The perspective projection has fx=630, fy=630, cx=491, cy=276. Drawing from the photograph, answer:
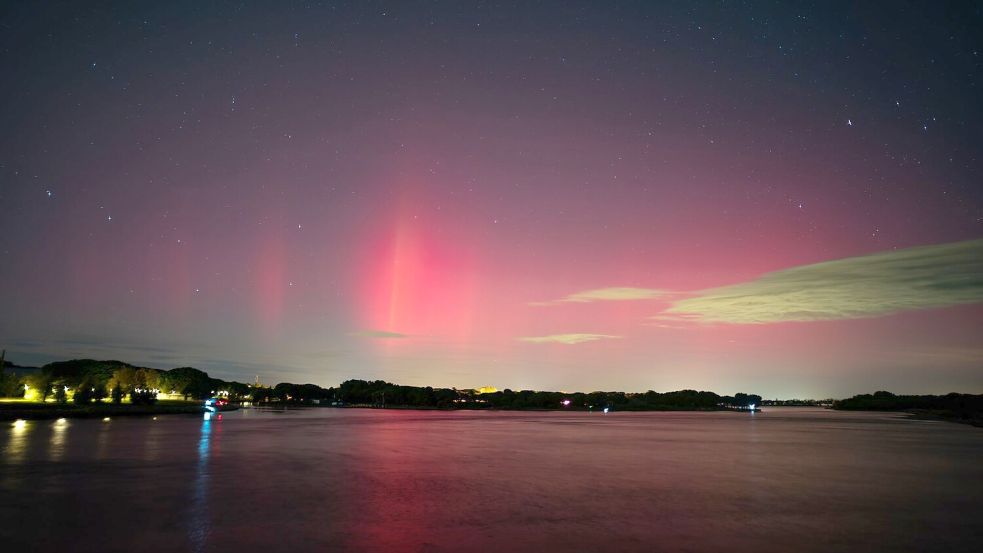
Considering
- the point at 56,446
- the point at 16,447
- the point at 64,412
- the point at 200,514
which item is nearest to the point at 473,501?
the point at 200,514

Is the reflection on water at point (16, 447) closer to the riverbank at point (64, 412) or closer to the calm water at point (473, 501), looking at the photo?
the calm water at point (473, 501)

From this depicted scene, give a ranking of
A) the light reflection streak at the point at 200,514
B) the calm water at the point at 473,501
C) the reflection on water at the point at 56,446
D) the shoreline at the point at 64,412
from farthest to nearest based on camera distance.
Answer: the shoreline at the point at 64,412 < the reflection on water at the point at 56,446 < the calm water at the point at 473,501 < the light reflection streak at the point at 200,514

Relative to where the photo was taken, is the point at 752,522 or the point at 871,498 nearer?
the point at 752,522

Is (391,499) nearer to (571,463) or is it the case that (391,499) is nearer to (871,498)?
(571,463)

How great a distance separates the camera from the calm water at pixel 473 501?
1647 centimetres

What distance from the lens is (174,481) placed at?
26062mm

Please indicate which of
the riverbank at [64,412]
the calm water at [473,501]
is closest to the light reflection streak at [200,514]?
Result: the calm water at [473,501]

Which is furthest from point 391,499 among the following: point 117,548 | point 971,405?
point 971,405

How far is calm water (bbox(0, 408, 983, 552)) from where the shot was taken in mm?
16469

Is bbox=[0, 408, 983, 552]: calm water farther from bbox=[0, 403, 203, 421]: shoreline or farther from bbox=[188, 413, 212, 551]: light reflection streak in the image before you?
bbox=[0, 403, 203, 421]: shoreline

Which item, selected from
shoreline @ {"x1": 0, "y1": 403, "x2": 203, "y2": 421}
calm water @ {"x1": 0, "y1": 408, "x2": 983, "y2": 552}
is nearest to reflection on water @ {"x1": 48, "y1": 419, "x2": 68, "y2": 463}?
calm water @ {"x1": 0, "y1": 408, "x2": 983, "y2": 552}

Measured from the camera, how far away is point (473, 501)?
22422 millimetres

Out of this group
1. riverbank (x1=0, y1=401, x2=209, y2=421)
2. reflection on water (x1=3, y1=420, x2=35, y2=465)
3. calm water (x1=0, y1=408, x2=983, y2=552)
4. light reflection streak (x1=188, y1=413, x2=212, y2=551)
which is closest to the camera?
light reflection streak (x1=188, y1=413, x2=212, y2=551)

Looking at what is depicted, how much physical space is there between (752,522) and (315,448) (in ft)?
104
